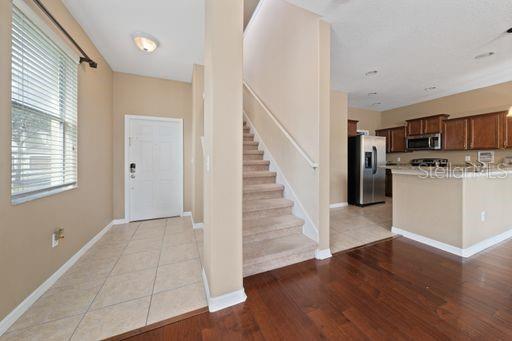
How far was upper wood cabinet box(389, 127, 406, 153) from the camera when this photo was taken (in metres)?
5.67

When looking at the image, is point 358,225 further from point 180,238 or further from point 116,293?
point 116,293

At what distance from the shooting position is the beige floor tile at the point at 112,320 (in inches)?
51.5

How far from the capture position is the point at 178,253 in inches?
95.5

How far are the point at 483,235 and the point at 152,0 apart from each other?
15.9ft

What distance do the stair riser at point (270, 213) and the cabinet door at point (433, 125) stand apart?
4.76 meters

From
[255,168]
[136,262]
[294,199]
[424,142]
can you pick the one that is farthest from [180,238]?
[424,142]

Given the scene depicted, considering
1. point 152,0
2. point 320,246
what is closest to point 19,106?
point 152,0

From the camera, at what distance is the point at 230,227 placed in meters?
1.55

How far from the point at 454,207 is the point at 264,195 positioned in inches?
92.1

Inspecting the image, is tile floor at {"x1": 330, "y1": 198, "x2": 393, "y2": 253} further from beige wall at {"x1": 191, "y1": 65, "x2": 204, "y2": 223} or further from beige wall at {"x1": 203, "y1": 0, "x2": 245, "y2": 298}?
beige wall at {"x1": 191, "y1": 65, "x2": 204, "y2": 223}

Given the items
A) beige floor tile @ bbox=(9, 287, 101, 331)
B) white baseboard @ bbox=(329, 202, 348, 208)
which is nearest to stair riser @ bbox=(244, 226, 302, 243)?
beige floor tile @ bbox=(9, 287, 101, 331)

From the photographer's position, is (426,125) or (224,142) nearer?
(224,142)

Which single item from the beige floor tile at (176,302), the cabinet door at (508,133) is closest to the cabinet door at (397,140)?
the cabinet door at (508,133)

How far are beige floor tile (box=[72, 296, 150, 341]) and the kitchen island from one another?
132 inches
